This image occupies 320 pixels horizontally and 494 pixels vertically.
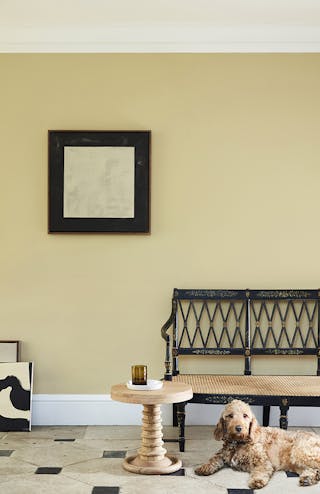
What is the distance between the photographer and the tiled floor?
12.7 ft

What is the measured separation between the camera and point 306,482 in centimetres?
391

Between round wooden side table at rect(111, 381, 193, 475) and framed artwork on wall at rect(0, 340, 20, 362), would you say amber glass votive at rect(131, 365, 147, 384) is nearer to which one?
round wooden side table at rect(111, 381, 193, 475)

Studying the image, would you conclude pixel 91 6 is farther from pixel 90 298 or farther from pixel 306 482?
pixel 306 482

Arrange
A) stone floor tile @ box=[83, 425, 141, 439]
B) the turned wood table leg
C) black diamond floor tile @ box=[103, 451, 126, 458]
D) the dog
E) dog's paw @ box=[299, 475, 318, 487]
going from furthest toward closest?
1. stone floor tile @ box=[83, 425, 141, 439]
2. black diamond floor tile @ box=[103, 451, 126, 458]
3. the turned wood table leg
4. the dog
5. dog's paw @ box=[299, 475, 318, 487]

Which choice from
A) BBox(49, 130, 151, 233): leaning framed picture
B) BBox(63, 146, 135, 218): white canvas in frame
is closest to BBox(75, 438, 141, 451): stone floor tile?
BBox(49, 130, 151, 233): leaning framed picture

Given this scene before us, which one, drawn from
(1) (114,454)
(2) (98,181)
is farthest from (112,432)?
(2) (98,181)

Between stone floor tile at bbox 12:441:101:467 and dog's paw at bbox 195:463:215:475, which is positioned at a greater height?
dog's paw at bbox 195:463:215:475

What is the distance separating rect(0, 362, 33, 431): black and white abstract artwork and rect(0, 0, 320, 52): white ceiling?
2.30 meters

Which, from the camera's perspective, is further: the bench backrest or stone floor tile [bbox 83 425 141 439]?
the bench backrest

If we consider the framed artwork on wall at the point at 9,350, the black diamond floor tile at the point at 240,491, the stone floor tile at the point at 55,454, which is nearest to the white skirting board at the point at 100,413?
the framed artwork on wall at the point at 9,350

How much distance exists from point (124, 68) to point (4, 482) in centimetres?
299

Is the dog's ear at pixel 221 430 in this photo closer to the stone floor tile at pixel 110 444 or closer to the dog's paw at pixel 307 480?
the dog's paw at pixel 307 480

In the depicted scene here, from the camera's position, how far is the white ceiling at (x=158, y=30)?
512cm

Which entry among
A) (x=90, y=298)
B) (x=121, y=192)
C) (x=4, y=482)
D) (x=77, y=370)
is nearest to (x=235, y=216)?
(x=121, y=192)
